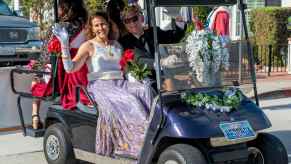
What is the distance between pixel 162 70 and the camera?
16.8 feet

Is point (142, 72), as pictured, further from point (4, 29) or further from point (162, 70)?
point (4, 29)

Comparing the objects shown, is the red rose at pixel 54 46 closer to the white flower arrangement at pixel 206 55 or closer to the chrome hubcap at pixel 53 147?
the chrome hubcap at pixel 53 147

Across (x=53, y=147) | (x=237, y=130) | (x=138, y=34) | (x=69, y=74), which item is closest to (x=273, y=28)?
(x=138, y=34)

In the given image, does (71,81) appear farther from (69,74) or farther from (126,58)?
(126,58)

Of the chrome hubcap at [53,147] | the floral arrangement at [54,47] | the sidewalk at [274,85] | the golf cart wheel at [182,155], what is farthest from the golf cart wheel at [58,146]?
the sidewalk at [274,85]

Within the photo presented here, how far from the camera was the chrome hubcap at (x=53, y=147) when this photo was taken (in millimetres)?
6172

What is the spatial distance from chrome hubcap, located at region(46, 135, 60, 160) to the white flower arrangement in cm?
170

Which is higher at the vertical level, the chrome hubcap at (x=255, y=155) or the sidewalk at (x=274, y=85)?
the chrome hubcap at (x=255, y=155)

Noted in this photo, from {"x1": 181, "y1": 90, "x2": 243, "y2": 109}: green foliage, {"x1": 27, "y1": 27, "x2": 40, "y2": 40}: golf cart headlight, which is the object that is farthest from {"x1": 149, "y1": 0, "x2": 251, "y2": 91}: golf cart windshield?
{"x1": 27, "y1": 27, "x2": 40, "y2": 40}: golf cart headlight

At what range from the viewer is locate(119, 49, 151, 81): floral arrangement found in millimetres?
5457

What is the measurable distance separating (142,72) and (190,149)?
0.88 m

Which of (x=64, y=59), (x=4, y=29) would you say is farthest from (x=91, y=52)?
(x=4, y=29)

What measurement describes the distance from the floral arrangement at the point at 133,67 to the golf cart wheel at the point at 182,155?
742 mm

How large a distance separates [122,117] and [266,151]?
1.29 meters
